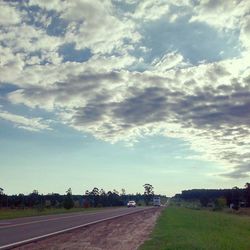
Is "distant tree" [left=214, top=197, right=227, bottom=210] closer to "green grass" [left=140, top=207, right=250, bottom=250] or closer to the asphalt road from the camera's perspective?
"green grass" [left=140, top=207, right=250, bottom=250]

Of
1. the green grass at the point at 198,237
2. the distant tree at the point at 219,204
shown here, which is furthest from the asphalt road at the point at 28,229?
the distant tree at the point at 219,204

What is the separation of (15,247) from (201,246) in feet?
20.6

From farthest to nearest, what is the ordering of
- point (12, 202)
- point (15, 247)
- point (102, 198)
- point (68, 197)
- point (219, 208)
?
point (102, 198) → point (12, 202) → point (219, 208) → point (68, 197) → point (15, 247)

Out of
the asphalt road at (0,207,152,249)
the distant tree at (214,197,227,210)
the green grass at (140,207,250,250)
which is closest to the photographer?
the green grass at (140,207,250,250)

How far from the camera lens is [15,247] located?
16.3 m

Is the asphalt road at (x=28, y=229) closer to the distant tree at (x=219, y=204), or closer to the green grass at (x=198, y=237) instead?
the green grass at (x=198, y=237)

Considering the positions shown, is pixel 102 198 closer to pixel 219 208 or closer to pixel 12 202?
pixel 12 202

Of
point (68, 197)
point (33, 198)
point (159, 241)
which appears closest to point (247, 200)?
point (33, 198)

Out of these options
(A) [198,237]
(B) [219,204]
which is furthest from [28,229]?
(B) [219,204]

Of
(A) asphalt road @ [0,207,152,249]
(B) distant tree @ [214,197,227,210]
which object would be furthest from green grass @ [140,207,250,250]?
(B) distant tree @ [214,197,227,210]

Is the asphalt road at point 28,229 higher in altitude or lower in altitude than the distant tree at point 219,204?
lower

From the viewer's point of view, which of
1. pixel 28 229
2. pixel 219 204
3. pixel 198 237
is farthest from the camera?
pixel 219 204

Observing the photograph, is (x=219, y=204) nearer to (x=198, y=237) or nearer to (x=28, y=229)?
(x=28, y=229)

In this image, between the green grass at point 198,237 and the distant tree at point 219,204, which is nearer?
the green grass at point 198,237
